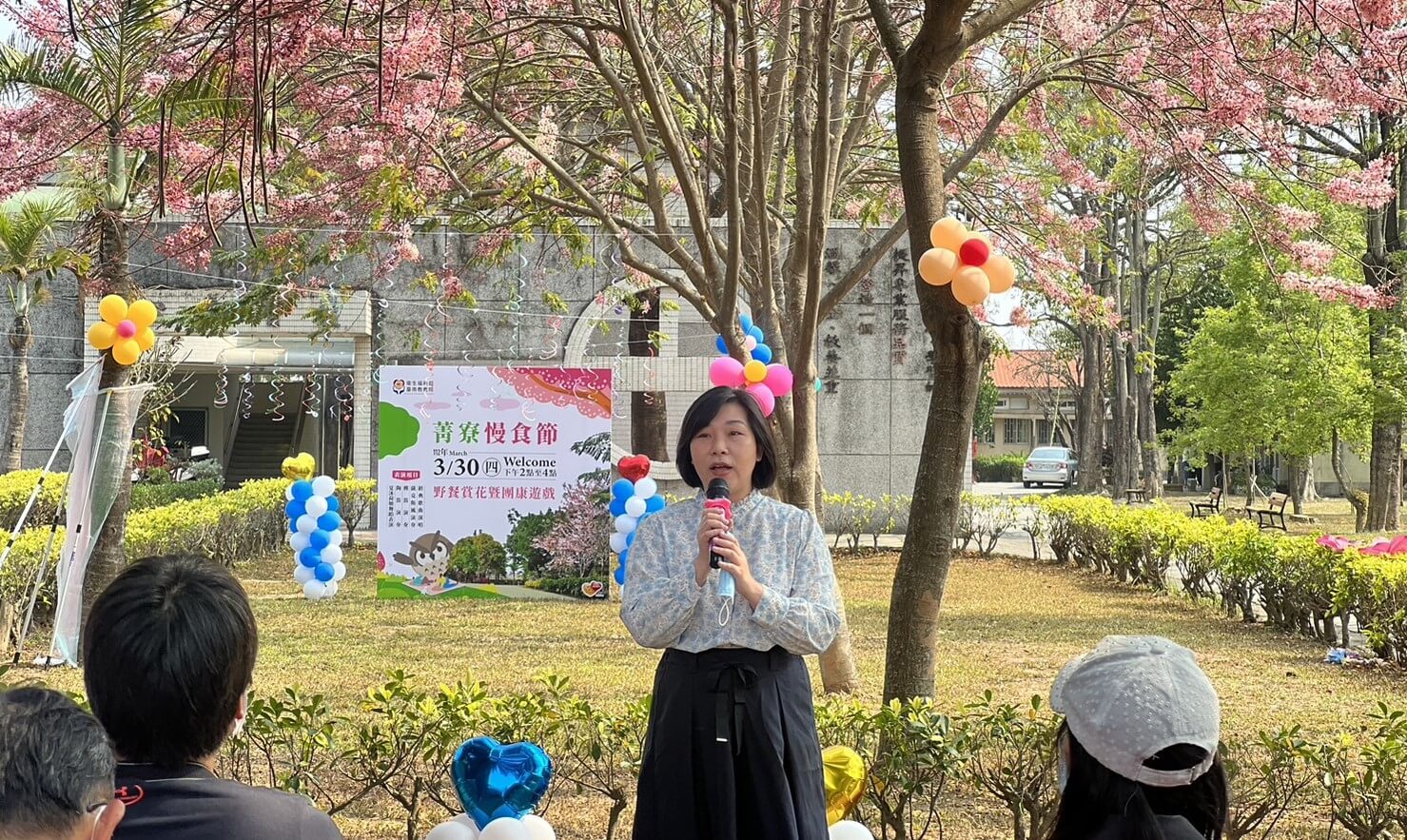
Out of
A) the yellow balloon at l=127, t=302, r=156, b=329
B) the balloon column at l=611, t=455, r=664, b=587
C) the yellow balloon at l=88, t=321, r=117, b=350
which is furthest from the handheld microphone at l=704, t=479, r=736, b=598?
the balloon column at l=611, t=455, r=664, b=587

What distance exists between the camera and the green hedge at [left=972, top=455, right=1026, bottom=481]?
5088 centimetres

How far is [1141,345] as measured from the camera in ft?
103

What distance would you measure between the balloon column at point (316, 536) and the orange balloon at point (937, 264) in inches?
310

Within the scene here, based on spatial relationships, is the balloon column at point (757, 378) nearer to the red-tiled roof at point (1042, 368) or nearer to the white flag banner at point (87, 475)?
the white flag banner at point (87, 475)

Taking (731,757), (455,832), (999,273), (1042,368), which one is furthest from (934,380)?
(1042,368)

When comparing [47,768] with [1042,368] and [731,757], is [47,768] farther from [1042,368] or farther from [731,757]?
[1042,368]

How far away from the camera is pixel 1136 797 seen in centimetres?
162

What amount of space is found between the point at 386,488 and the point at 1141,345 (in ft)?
80.6

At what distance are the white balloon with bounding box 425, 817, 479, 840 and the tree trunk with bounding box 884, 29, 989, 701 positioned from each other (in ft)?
4.62

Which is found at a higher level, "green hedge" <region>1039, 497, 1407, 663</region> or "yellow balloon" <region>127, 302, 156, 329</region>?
"yellow balloon" <region>127, 302, 156, 329</region>

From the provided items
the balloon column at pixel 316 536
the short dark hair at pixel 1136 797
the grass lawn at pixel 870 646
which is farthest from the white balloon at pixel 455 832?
the balloon column at pixel 316 536

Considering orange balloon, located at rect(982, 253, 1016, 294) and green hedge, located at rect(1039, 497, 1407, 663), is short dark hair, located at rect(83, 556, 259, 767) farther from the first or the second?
green hedge, located at rect(1039, 497, 1407, 663)

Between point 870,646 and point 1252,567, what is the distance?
3399 millimetres

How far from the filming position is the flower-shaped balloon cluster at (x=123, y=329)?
6395mm
